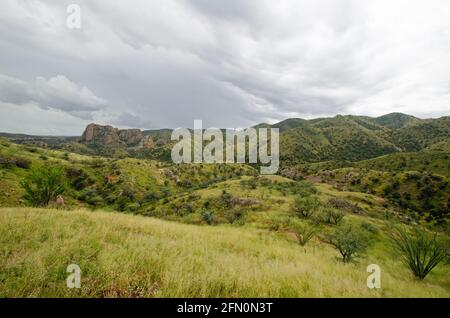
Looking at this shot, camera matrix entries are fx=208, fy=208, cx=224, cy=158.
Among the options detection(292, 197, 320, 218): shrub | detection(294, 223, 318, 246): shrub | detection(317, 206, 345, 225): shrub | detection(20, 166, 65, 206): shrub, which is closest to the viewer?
detection(294, 223, 318, 246): shrub

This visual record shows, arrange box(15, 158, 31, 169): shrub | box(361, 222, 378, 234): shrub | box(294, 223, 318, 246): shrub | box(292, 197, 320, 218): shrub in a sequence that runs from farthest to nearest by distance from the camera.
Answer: box(15, 158, 31, 169): shrub → box(292, 197, 320, 218): shrub → box(361, 222, 378, 234): shrub → box(294, 223, 318, 246): shrub

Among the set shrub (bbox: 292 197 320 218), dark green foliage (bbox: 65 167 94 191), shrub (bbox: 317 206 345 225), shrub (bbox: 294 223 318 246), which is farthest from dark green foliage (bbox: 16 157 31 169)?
shrub (bbox: 317 206 345 225)

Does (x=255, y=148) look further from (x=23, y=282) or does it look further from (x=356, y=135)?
(x=23, y=282)

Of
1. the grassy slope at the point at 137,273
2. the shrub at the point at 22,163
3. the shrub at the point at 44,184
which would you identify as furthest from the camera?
the shrub at the point at 22,163

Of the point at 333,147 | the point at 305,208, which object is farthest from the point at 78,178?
the point at 333,147

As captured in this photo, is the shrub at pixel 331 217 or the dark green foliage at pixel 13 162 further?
the dark green foliage at pixel 13 162

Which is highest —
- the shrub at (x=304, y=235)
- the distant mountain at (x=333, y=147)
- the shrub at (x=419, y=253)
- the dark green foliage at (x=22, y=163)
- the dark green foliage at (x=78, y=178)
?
the distant mountain at (x=333, y=147)

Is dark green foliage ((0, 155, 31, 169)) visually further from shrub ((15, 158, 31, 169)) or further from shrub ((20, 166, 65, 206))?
shrub ((20, 166, 65, 206))

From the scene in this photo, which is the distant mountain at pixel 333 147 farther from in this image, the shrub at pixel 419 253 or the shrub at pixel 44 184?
the shrub at pixel 44 184

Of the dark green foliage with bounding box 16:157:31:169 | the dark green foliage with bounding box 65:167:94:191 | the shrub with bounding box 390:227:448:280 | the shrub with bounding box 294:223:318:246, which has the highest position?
the dark green foliage with bounding box 16:157:31:169

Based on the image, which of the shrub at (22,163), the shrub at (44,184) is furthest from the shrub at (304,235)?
the shrub at (22,163)

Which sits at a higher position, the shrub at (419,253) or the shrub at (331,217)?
the shrub at (419,253)

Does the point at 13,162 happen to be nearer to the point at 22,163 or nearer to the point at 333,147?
the point at 22,163
